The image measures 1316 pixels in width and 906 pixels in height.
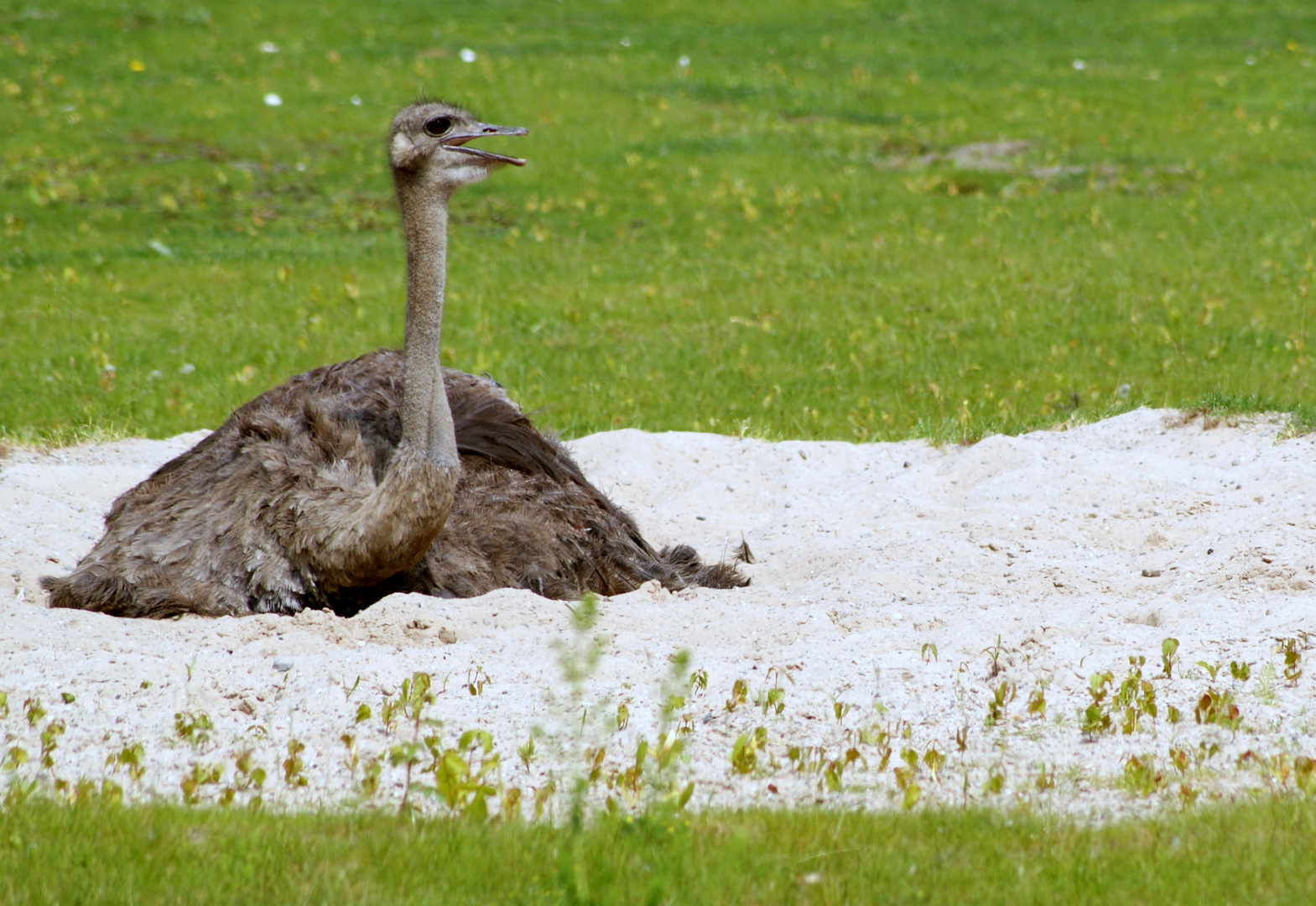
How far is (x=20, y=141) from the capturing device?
19.2 metres

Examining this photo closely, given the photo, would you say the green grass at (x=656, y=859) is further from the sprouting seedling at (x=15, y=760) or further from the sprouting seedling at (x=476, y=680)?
the sprouting seedling at (x=476, y=680)

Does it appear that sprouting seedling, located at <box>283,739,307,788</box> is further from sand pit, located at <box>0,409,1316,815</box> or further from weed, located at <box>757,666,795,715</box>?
weed, located at <box>757,666,795,715</box>

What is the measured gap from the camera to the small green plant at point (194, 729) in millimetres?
4395

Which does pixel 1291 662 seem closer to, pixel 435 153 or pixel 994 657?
pixel 994 657

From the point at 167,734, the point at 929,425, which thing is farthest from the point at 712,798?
the point at 929,425

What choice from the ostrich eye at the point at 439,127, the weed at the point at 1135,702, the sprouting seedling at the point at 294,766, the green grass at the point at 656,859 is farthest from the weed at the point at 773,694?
the ostrich eye at the point at 439,127

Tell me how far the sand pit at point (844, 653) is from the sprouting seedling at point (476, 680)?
0.8 inches

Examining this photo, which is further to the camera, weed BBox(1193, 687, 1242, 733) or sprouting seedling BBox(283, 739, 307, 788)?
weed BBox(1193, 687, 1242, 733)

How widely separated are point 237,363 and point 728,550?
5263mm

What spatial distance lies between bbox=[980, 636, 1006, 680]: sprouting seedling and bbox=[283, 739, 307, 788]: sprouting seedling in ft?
7.34

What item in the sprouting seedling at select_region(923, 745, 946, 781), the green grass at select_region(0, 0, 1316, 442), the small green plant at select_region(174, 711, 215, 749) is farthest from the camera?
the green grass at select_region(0, 0, 1316, 442)

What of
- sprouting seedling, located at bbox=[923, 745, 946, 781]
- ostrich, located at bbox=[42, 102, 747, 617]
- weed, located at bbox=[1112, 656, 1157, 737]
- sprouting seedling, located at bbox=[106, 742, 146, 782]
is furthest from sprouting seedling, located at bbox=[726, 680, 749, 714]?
sprouting seedling, located at bbox=[106, 742, 146, 782]

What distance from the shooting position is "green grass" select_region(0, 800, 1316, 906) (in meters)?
3.38

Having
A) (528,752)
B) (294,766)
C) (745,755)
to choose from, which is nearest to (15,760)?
(294,766)
